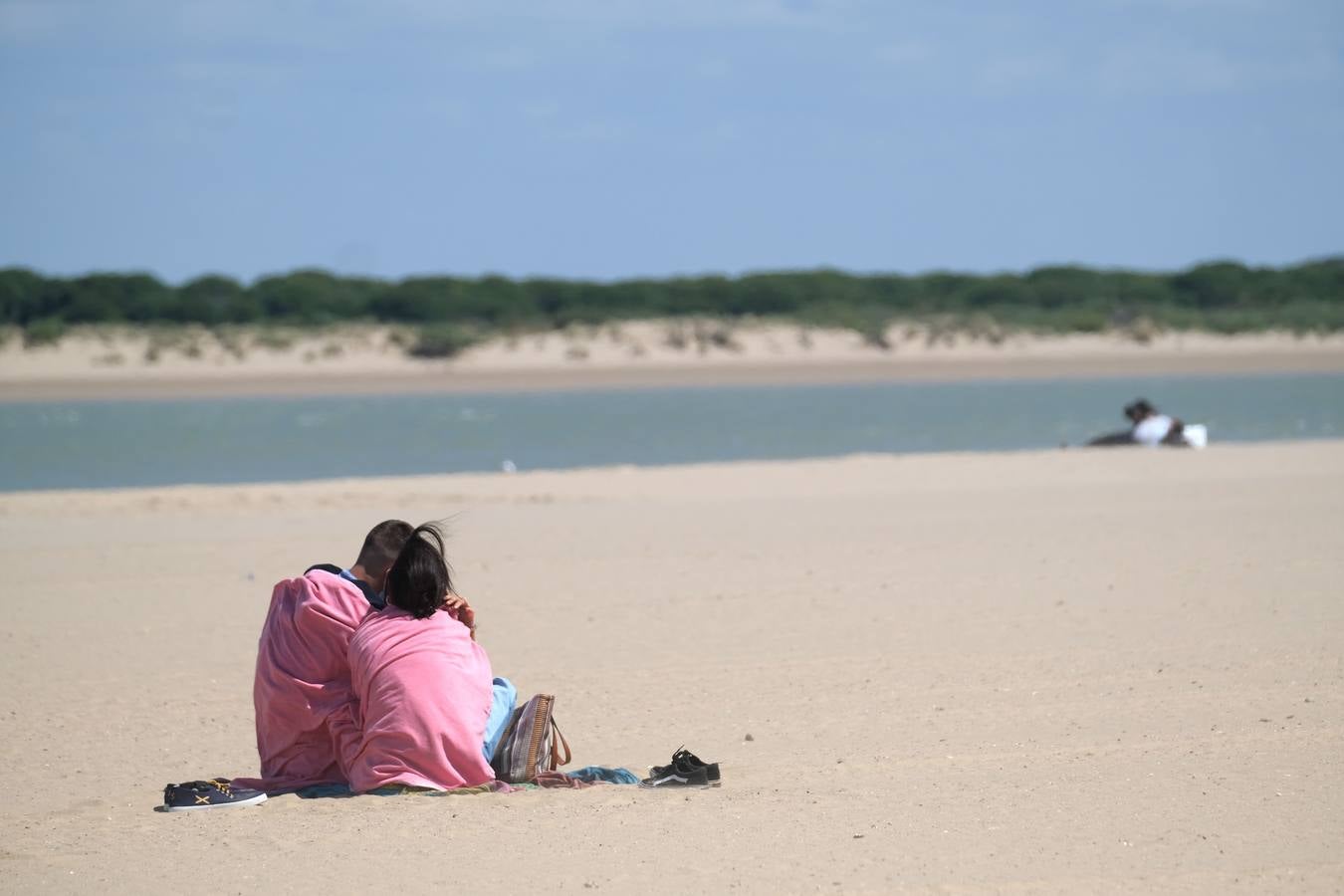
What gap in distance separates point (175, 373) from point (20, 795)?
36.4m

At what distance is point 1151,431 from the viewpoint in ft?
63.7

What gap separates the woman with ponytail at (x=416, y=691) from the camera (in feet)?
19.3

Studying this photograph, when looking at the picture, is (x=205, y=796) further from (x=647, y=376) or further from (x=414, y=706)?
(x=647, y=376)

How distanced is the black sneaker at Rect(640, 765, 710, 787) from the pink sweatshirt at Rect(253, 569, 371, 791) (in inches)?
45.7

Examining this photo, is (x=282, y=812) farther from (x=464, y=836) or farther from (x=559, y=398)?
(x=559, y=398)

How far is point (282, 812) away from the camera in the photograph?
19.2 ft

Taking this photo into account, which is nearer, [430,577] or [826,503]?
[430,577]

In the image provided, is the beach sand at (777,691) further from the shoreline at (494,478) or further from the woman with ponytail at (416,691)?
the shoreline at (494,478)

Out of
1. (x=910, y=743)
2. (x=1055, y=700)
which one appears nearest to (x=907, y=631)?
(x=1055, y=700)

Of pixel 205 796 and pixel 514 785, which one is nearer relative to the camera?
pixel 205 796

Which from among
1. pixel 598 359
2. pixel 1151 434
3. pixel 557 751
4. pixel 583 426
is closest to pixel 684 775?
pixel 557 751

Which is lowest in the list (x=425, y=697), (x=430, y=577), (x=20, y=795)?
(x=20, y=795)

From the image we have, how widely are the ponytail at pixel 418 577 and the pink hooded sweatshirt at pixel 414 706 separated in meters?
0.06

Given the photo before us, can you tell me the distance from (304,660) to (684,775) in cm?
144
